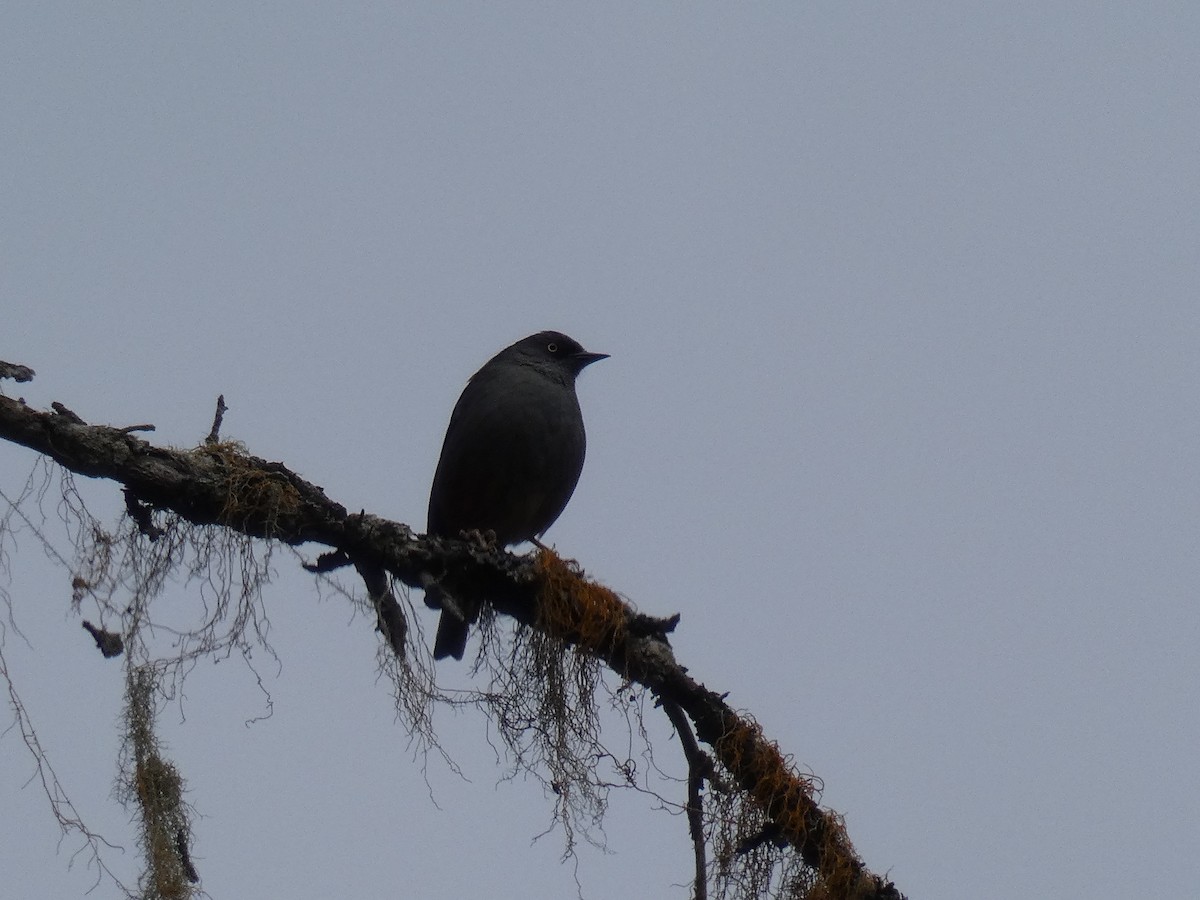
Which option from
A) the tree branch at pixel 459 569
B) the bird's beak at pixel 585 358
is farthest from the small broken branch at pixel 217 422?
the bird's beak at pixel 585 358

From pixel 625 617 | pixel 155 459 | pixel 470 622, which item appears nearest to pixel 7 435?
pixel 155 459

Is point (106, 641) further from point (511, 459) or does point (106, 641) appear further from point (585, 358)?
point (585, 358)

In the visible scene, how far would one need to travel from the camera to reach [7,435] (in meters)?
3.61

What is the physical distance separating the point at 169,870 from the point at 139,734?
43 cm

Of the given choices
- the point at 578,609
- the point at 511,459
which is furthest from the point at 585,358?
the point at 578,609

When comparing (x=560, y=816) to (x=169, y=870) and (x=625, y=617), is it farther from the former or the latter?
(x=169, y=870)

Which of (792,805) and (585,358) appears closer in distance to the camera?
(792,805)

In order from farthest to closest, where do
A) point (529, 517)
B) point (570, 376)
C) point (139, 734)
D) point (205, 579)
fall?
point (570, 376) → point (529, 517) → point (205, 579) → point (139, 734)

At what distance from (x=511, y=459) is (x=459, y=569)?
94.9 inches

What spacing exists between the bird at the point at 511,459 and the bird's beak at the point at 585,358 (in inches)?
19.0

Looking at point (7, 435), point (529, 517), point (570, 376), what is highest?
point (570, 376)

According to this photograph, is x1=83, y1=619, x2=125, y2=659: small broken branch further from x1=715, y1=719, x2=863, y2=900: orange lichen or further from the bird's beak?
Answer: the bird's beak

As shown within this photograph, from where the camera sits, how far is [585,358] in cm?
764

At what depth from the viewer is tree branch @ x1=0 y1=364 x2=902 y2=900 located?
3.73 metres
